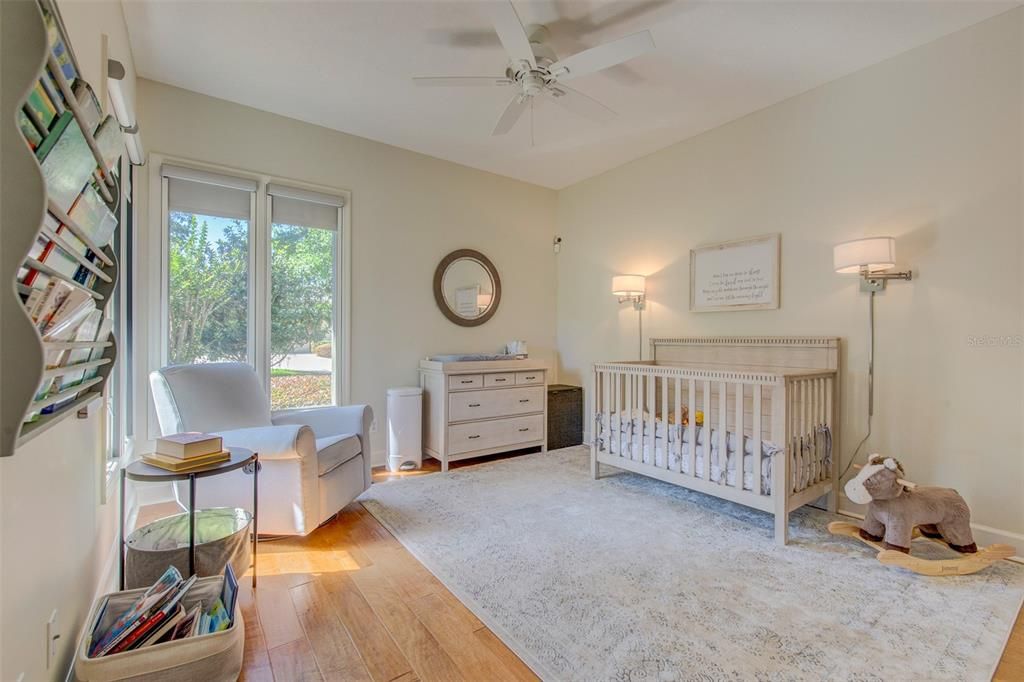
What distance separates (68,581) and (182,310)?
80.6 inches

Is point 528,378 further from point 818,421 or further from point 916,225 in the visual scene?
point 916,225

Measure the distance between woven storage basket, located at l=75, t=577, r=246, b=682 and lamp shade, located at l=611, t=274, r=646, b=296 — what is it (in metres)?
3.28

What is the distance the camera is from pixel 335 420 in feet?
9.42

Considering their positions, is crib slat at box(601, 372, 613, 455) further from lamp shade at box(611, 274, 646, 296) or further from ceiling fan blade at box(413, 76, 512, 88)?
ceiling fan blade at box(413, 76, 512, 88)

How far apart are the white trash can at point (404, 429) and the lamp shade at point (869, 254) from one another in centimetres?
297

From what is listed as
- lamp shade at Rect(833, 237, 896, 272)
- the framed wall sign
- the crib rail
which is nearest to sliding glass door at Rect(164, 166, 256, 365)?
the crib rail

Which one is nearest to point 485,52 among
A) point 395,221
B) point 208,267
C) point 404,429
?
point 395,221

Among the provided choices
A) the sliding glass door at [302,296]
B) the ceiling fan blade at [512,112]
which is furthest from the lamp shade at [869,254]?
the sliding glass door at [302,296]

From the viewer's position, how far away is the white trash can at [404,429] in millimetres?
3602

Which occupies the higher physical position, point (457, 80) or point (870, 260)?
point (457, 80)

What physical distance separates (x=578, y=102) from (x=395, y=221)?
1.93 m

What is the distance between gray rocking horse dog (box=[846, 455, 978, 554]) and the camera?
6.81 ft

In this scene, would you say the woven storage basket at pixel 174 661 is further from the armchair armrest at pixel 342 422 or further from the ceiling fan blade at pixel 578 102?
the ceiling fan blade at pixel 578 102

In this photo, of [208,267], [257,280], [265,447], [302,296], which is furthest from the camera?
[302,296]
